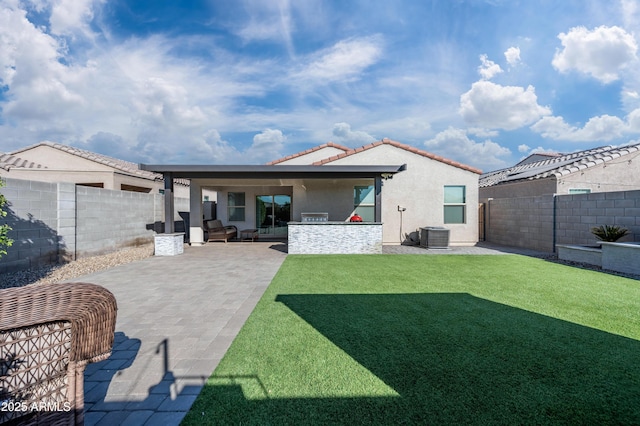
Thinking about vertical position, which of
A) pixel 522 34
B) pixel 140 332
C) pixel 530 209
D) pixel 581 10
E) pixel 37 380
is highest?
pixel 581 10

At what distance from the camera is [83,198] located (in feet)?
29.5

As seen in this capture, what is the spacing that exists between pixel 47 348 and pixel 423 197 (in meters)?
12.9

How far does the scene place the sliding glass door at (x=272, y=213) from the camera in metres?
15.8

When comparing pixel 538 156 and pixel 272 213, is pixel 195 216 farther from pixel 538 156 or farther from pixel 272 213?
pixel 538 156

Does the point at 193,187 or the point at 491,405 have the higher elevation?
the point at 193,187

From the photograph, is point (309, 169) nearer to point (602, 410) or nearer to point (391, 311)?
point (391, 311)

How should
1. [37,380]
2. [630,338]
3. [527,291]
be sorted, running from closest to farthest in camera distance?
[37,380] → [630,338] → [527,291]

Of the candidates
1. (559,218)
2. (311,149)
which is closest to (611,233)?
(559,218)

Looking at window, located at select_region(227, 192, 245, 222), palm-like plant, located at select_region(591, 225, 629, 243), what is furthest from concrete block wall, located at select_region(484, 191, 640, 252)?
window, located at select_region(227, 192, 245, 222)

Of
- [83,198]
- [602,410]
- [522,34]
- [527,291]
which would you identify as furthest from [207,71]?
[602,410]

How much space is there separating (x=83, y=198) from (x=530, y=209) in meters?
16.7

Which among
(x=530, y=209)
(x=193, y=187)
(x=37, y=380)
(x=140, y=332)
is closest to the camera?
(x=37, y=380)

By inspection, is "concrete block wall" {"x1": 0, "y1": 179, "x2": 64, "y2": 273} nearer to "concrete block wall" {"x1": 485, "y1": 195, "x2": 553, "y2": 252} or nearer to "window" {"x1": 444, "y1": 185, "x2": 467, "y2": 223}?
"window" {"x1": 444, "y1": 185, "x2": 467, "y2": 223}

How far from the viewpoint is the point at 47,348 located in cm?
161
